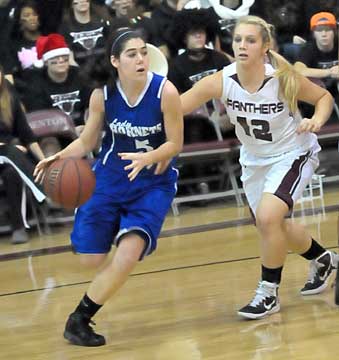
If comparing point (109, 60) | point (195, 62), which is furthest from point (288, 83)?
point (195, 62)

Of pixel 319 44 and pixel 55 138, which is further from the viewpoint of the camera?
pixel 319 44

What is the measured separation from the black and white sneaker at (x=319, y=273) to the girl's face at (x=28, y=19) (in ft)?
13.8

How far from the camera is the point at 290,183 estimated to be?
527 centimetres

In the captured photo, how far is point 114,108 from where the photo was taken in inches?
199

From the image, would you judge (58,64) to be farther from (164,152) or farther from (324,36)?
(164,152)

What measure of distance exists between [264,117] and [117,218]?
36.4 inches

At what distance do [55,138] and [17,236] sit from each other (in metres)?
0.93

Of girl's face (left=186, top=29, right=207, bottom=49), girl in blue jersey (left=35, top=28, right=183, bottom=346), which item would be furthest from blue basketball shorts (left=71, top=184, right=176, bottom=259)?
girl's face (left=186, top=29, right=207, bottom=49)

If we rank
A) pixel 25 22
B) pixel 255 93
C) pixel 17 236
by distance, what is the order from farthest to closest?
pixel 25 22 < pixel 17 236 < pixel 255 93

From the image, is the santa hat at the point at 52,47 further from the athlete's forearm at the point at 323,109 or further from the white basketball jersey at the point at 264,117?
the athlete's forearm at the point at 323,109

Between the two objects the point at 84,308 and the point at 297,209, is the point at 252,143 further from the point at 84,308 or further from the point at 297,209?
the point at 297,209

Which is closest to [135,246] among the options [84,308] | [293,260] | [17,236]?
[84,308]

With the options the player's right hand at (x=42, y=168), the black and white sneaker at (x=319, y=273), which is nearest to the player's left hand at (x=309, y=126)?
the black and white sneaker at (x=319, y=273)

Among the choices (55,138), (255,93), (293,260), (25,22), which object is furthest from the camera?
(25,22)
